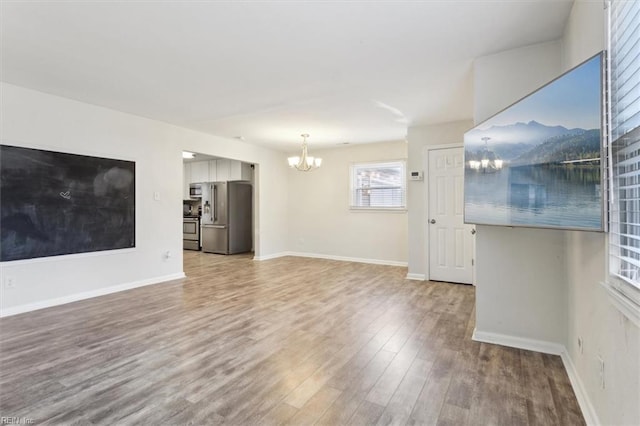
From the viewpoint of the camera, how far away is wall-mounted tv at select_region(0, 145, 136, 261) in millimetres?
3479

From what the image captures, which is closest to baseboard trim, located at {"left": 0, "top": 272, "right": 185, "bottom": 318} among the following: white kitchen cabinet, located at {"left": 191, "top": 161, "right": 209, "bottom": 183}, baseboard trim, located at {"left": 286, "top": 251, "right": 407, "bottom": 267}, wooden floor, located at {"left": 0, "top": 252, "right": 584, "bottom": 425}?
wooden floor, located at {"left": 0, "top": 252, "right": 584, "bottom": 425}

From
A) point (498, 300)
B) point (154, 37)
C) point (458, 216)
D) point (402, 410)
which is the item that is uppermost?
point (154, 37)

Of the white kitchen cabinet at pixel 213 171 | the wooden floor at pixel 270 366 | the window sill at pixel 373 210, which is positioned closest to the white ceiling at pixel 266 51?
the window sill at pixel 373 210

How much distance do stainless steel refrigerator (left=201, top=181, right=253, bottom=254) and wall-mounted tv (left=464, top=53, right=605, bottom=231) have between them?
629 centimetres

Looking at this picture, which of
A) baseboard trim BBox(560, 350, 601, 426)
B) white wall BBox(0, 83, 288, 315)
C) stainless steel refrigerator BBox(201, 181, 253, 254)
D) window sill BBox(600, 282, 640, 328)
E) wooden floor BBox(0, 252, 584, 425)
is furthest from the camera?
stainless steel refrigerator BBox(201, 181, 253, 254)

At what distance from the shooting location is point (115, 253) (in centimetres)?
443

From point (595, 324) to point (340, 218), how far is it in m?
5.52

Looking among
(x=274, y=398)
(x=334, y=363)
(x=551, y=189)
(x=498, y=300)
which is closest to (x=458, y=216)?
(x=498, y=300)

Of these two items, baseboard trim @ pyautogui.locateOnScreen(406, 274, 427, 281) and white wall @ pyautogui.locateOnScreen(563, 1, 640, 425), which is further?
baseboard trim @ pyautogui.locateOnScreen(406, 274, 427, 281)

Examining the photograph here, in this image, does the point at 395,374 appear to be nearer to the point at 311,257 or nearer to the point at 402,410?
the point at 402,410

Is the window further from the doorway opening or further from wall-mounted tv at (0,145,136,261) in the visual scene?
wall-mounted tv at (0,145,136,261)

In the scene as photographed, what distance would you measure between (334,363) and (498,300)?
1535 millimetres

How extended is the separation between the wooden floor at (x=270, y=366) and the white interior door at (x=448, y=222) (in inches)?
39.5

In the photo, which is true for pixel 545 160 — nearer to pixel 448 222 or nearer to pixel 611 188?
pixel 611 188
